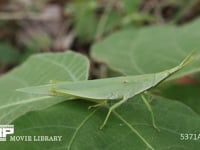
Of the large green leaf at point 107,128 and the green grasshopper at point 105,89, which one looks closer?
the large green leaf at point 107,128

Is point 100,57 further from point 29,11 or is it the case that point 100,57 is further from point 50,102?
point 29,11

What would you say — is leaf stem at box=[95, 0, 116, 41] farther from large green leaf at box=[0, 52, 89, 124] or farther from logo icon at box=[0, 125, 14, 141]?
logo icon at box=[0, 125, 14, 141]

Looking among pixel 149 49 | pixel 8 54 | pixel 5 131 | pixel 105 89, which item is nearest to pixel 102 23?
pixel 8 54

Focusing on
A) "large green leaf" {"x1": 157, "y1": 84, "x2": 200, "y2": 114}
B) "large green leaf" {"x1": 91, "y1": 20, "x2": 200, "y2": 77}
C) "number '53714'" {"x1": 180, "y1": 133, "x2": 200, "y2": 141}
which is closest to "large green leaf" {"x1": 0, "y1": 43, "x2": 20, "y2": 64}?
"large green leaf" {"x1": 91, "y1": 20, "x2": 200, "y2": 77}

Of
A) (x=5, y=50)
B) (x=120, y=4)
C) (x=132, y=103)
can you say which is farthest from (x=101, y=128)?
(x=120, y=4)

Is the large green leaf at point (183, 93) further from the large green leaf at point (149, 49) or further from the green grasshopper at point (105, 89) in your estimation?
the green grasshopper at point (105, 89)

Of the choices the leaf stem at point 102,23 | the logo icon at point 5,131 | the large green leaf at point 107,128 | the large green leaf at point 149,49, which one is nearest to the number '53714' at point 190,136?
the large green leaf at point 107,128

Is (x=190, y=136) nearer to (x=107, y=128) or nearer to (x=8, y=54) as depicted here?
(x=107, y=128)
